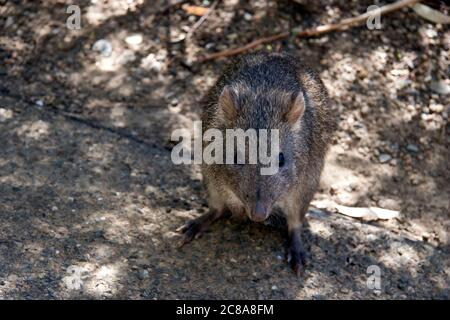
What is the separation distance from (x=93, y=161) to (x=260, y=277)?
72.2 inches

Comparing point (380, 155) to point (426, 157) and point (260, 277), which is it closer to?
point (426, 157)

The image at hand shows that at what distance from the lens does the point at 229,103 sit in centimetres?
500

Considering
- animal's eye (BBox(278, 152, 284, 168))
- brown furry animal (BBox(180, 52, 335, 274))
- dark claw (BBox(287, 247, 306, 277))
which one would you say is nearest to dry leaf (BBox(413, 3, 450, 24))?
brown furry animal (BBox(180, 52, 335, 274))

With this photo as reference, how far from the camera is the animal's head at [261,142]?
4715 mm

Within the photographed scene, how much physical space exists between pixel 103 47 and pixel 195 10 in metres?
1.04

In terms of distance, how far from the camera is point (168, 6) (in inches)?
303

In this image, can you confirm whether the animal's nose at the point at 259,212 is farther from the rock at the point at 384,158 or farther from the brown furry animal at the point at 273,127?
the rock at the point at 384,158

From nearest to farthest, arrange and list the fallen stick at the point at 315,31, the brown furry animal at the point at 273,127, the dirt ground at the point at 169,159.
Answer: the brown furry animal at the point at 273,127 < the dirt ground at the point at 169,159 < the fallen stick at the point at 315,31

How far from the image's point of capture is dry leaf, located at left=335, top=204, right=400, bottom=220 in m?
6.32

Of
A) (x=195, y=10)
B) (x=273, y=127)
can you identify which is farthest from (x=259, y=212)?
(x=195, y=10)

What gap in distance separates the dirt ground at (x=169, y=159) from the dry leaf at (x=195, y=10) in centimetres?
9

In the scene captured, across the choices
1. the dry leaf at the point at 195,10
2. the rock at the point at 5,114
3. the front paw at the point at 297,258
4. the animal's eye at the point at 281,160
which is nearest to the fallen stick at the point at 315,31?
the dry leaf at the point at 195,10

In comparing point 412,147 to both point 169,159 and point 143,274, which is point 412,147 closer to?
point 169,159

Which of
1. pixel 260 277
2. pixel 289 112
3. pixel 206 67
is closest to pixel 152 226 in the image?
pixel 260 277
